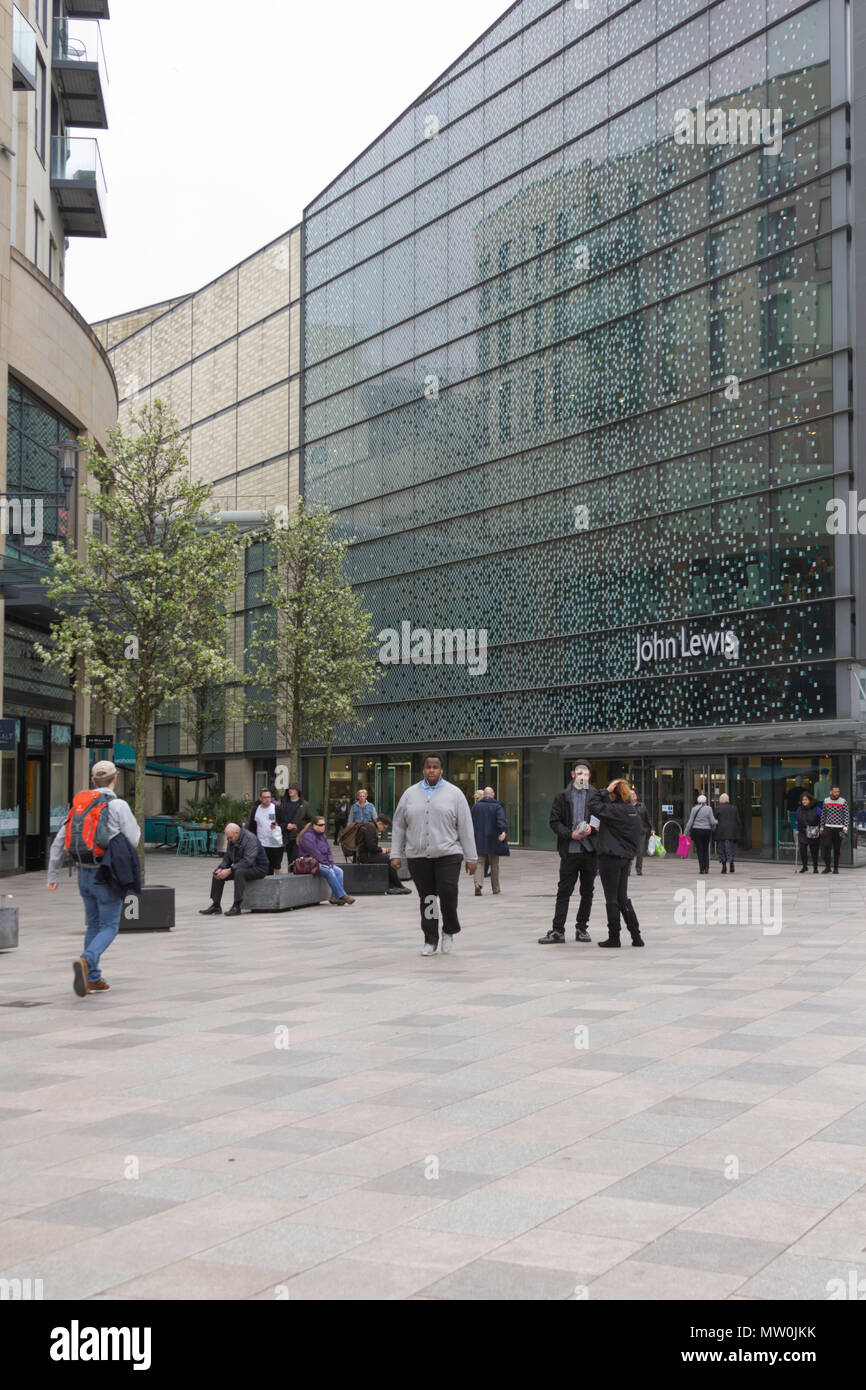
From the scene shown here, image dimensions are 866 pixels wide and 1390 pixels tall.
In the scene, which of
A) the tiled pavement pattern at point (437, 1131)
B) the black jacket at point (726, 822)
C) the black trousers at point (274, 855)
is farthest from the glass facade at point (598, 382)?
the tiled pavement pattern at point (437, 1131)

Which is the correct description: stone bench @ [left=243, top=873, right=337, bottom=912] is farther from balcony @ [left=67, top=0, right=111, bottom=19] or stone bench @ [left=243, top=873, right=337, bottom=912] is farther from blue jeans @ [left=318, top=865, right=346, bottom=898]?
balcony @ [left=67, top=0, right=111, bottom=19]

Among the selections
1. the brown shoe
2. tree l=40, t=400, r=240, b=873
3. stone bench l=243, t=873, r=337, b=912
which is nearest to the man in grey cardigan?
the brown shoe

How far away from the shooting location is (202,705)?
53.2 m

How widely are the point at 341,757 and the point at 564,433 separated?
1746 cm

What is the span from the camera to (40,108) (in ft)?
95.7

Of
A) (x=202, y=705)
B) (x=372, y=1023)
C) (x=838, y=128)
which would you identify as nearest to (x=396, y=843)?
(x=372, y=1023)

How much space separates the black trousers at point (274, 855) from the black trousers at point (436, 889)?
7.81 meters

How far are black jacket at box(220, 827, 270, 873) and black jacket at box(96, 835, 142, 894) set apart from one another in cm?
772

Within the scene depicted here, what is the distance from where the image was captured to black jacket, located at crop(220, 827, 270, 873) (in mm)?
18062

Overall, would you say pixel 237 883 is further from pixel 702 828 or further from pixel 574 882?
pixel 702 828

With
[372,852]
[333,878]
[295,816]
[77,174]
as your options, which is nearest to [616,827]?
[333,878]

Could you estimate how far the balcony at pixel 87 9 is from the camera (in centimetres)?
3250

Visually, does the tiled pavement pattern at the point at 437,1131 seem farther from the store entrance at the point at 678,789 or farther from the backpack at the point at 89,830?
the store entrance at the point at 678,789
